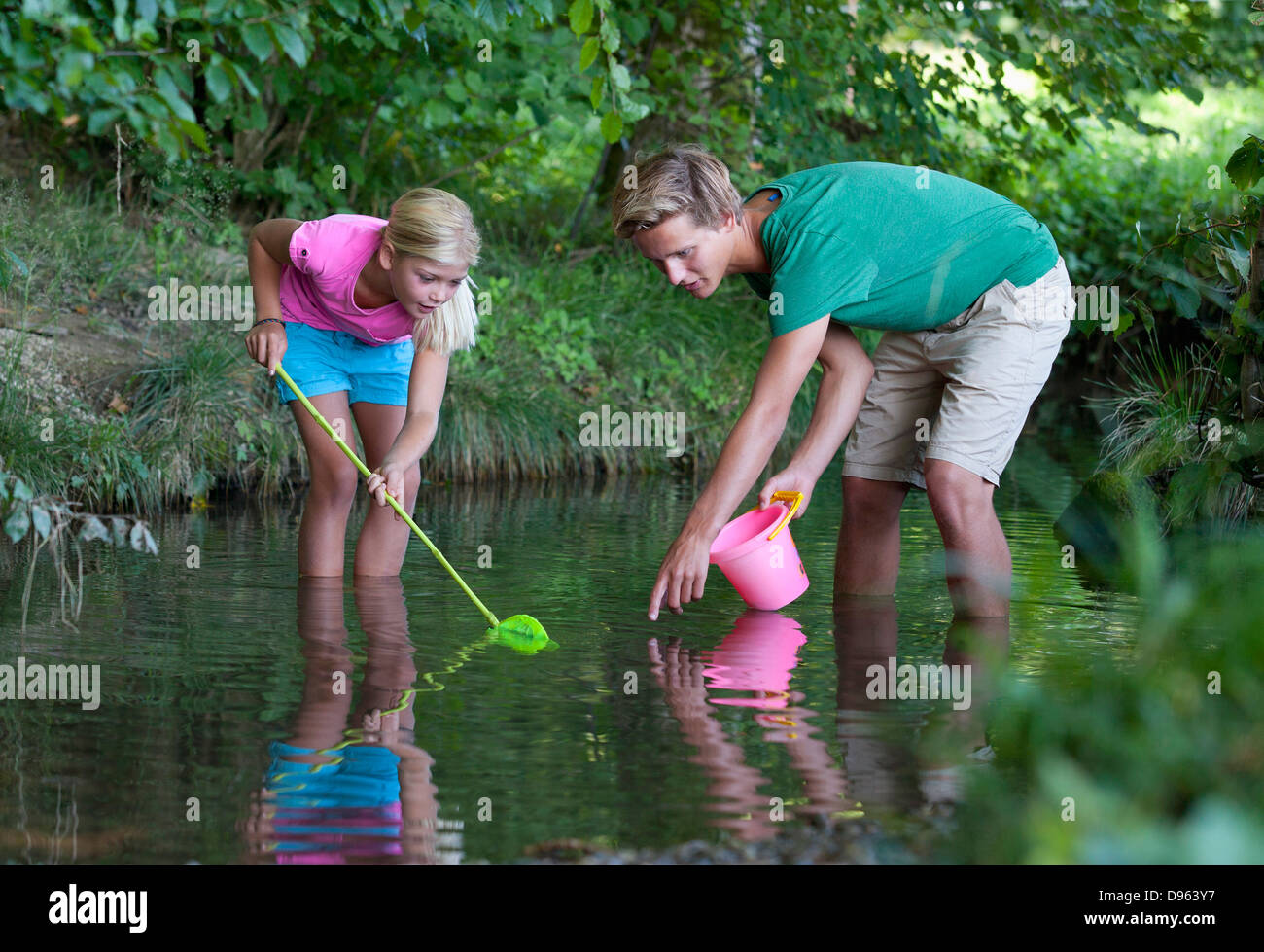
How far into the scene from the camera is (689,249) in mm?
3543

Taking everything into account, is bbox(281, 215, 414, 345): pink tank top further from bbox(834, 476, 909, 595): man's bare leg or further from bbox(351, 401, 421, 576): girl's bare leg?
bbox(834, 476, 909, 595): man's bare leg

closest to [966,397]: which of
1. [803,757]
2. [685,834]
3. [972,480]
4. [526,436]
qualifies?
[972,480]

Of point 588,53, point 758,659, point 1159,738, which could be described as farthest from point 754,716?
point 588,53

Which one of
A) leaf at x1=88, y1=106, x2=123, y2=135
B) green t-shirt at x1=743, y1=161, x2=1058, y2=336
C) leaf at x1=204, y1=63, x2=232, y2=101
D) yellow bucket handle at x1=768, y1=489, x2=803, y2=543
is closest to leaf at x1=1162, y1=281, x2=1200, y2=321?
green t-shirt at x1=743, y1=161, x2=1058, y2=336

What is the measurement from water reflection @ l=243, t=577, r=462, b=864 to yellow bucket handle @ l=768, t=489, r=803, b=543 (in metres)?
1.11

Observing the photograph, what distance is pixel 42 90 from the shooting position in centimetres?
293

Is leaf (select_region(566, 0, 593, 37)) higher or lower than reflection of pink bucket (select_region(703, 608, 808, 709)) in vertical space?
higher

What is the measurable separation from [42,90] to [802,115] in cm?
655

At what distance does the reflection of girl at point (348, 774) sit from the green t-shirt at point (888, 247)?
54.8 inches

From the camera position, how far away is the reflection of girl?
2.40 m

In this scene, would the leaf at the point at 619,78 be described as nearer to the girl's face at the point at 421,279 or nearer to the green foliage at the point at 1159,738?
the girl's face at the point at 421,279

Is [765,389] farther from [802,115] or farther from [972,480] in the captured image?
[802,115]

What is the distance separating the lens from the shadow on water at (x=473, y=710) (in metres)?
2.48
